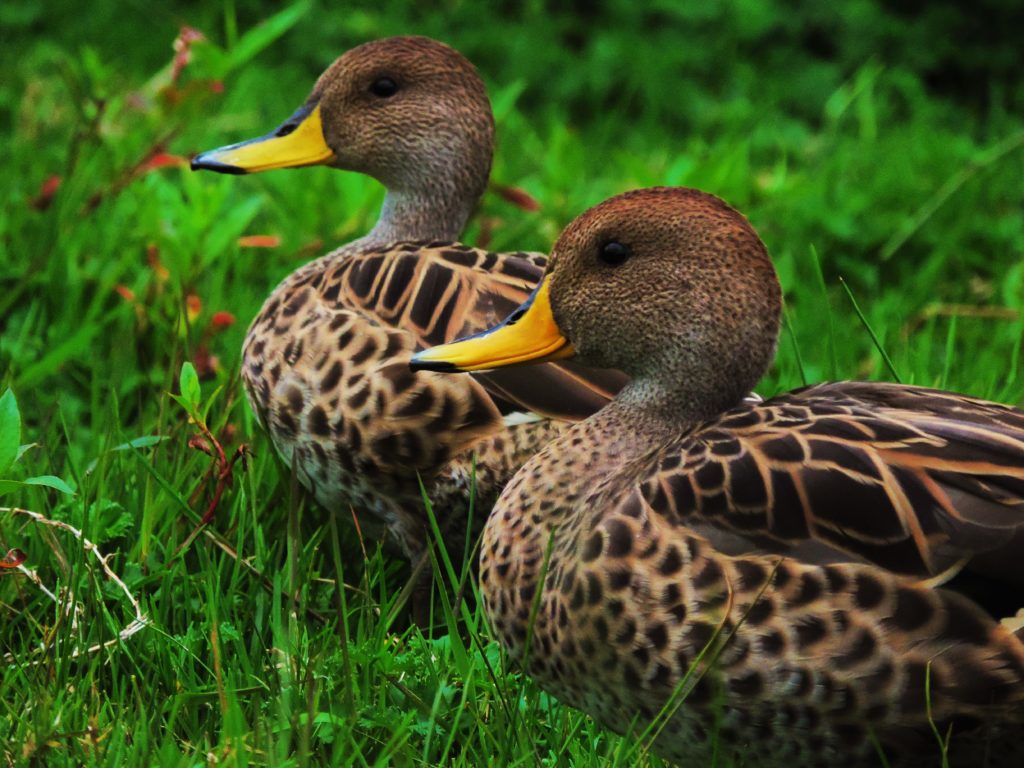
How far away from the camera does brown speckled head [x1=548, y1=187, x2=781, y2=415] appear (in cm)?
274

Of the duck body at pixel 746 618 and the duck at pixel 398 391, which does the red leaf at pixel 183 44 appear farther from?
the duck body at pixel 746 618

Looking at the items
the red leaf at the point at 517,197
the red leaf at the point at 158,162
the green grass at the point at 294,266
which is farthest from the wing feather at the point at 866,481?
the red leaf at the point at 158,162

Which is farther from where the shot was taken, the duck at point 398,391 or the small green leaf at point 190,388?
the duck at point 398,391

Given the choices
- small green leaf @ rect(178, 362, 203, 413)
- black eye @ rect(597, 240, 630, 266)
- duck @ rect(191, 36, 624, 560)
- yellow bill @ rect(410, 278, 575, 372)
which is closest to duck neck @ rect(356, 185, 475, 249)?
duck @ rect(191, 36, 624, 560)

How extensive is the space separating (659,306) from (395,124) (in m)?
1.53

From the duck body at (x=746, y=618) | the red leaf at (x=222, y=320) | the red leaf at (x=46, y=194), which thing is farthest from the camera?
the red leaf at (x=46, y=194)

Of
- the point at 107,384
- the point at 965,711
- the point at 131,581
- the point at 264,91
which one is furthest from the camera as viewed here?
the point at 264,91

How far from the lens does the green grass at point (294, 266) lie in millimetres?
2668

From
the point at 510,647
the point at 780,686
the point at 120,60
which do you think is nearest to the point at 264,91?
the point at 120,60

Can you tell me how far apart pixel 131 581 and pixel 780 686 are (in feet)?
4.38

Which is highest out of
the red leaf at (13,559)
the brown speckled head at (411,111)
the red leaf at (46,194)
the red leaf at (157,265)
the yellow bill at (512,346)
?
the brown speckled head at (411,111)

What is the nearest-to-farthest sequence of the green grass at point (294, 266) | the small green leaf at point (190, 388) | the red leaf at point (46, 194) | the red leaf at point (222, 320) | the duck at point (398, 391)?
the green grass at point (294, 266)
the small green leaf at point (190, 388)
the duck at point (398, 391)
the red leaf at point (222, 320)
the red leaf at point (46, 194)

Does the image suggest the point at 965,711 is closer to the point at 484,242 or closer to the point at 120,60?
the point at 484,242

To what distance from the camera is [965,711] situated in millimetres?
2273
